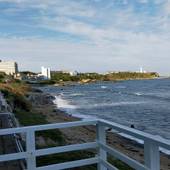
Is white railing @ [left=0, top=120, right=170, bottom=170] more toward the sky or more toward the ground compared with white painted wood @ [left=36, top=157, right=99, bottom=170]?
more toward the sky

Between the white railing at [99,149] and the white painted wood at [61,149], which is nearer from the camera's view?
the white railing at [99,149]

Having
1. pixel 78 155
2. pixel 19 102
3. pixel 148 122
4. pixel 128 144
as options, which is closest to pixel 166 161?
pixel 128 144

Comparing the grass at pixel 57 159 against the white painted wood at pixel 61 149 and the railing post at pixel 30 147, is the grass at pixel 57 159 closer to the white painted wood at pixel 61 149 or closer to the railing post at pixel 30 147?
the white painted wood at pixel 61 149

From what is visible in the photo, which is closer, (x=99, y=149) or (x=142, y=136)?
(x=142, y=136)

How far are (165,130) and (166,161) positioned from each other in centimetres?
1243

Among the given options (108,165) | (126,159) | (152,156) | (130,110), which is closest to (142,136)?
(152,156)

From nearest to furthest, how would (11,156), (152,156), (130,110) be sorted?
(152,156) → (11,156) → (130,110)

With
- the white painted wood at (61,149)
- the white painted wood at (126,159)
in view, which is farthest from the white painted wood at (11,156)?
the white painted wood at (126,159)

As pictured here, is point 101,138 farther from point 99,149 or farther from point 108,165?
point 108,165

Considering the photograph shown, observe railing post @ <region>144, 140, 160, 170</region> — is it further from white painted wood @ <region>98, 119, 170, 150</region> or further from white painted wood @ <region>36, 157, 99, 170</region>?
white painted wood @ <region>36, 157, 99, 170</region>

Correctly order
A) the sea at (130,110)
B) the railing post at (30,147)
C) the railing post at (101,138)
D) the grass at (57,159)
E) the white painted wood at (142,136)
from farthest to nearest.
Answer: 1. the sea at (130,110)
2. the grass at (57,159)
3. the railing post at (101,138)
4. the railing post at (30,147)
5. the white painted wood at (142,136)

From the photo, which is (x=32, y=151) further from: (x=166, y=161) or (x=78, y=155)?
(x=166, y=161)

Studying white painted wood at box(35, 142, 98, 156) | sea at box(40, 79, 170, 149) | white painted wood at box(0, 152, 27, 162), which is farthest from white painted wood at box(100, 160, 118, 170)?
sea at box(40, 79, 170, 149)

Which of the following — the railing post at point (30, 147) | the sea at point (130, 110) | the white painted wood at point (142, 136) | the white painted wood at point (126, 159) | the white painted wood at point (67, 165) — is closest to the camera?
the white painted wood at point (142, 136)
